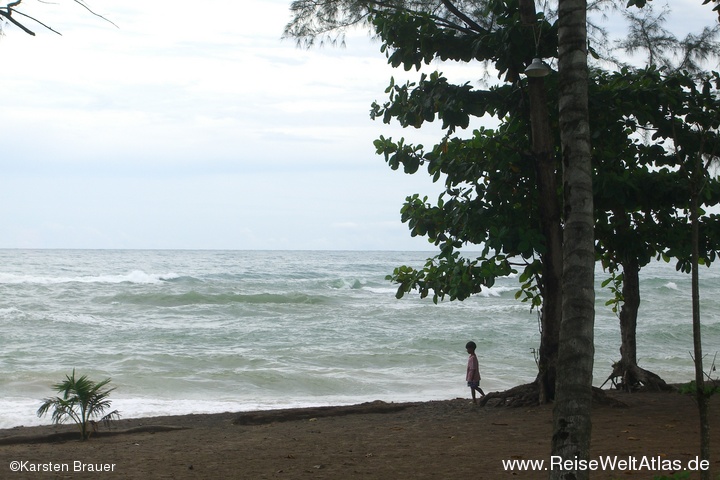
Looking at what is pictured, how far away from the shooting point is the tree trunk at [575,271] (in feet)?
13.2

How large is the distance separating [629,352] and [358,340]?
10.7 metres

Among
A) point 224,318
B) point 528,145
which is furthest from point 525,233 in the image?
point 224,318

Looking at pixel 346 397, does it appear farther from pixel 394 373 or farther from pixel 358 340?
pixel 358 340

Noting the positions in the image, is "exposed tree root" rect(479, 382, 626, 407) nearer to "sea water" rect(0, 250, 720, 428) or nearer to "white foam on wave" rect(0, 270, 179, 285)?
"sea water" rect(0, 250, 720, 428)

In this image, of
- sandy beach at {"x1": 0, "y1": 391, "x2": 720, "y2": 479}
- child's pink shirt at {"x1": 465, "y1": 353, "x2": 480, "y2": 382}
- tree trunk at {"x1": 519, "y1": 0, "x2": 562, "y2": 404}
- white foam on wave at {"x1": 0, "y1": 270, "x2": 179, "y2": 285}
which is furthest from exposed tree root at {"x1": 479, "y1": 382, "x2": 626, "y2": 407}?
white foam on wave at {"x1": 0, "y1": 270, "x2": 179, "y2": 285}

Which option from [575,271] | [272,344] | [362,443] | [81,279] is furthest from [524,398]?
[81,279]

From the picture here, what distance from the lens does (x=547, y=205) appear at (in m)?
8.59

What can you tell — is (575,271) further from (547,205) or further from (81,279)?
(81,279)

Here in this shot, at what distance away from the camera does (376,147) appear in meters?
9.15

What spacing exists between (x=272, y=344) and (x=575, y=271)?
1627 centimetres

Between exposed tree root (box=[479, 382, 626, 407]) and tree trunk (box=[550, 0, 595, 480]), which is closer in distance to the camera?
tree trunk (box=[550, 0, 595, 480])

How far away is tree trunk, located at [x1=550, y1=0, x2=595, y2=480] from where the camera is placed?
4012 millimetres

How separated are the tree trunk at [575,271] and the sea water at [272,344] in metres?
7.83

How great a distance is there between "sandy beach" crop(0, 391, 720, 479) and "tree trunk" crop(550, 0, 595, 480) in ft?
6.29
